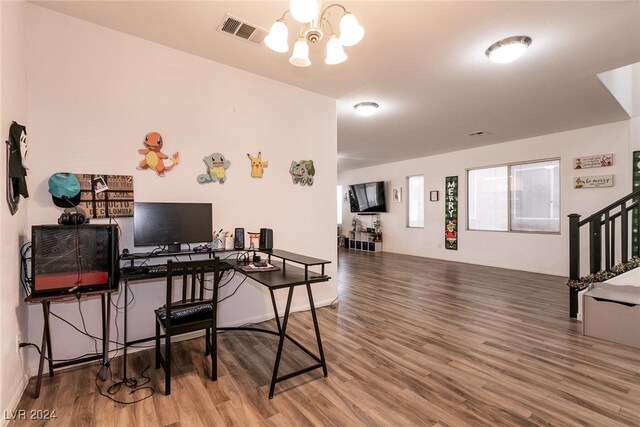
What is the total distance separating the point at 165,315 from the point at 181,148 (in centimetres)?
156

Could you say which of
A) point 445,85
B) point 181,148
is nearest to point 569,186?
point 445,85

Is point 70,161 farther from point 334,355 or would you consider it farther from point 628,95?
point 628,95

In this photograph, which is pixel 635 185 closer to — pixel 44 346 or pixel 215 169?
pixel 215 169

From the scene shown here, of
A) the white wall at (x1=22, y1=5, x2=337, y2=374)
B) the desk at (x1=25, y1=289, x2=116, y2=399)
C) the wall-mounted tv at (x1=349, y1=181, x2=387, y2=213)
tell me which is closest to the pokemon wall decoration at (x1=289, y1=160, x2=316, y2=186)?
the white wall at (x1=22, y1=5, x2=337, y2=374)

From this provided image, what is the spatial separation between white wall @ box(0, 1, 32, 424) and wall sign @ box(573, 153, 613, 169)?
7.48 metres

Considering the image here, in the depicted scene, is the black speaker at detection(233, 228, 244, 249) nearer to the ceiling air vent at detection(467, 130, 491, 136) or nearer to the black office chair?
the black office chair

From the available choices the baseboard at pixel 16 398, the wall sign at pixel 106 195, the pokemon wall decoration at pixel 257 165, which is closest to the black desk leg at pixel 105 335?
the baseboard at pixel 16 398

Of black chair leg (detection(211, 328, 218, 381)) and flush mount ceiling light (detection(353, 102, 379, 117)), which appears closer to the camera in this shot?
black chair leg (detection(211, 328, 218, 381))

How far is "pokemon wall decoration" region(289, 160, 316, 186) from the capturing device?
3.61 metres

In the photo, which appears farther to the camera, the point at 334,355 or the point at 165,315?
the point at 334,355

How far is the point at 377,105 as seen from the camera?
421 centimetres

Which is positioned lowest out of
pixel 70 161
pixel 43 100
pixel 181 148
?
pixel 70 161

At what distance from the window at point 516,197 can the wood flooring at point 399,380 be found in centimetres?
281

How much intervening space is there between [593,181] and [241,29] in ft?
20.2
